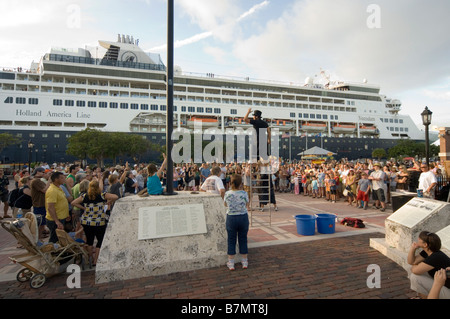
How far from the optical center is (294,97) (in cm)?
5975

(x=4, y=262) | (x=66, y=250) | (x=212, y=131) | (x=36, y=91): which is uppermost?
(x=36, y=91)

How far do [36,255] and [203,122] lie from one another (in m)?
47.6

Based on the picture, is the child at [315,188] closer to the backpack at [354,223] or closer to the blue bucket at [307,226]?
the backpack at [354,223]

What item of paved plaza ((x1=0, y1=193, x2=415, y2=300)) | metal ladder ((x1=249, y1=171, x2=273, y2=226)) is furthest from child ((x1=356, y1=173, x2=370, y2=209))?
paved plaza ((x1=0, y1=193, x2=415, y2=300))

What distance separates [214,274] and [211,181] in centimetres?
281

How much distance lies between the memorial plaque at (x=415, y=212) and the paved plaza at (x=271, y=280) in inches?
30.9

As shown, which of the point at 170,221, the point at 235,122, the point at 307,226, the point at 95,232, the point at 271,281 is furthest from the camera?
the point at 235,122

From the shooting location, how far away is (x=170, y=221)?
4.31 m

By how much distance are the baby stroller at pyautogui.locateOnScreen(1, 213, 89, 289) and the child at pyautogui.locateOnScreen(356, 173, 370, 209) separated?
9.56 meters

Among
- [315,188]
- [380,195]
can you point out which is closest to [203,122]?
[315,188]

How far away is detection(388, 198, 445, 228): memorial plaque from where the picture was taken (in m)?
4.37

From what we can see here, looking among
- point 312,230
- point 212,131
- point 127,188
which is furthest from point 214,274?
point 212,131

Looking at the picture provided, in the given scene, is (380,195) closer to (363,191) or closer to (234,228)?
(363,191)
